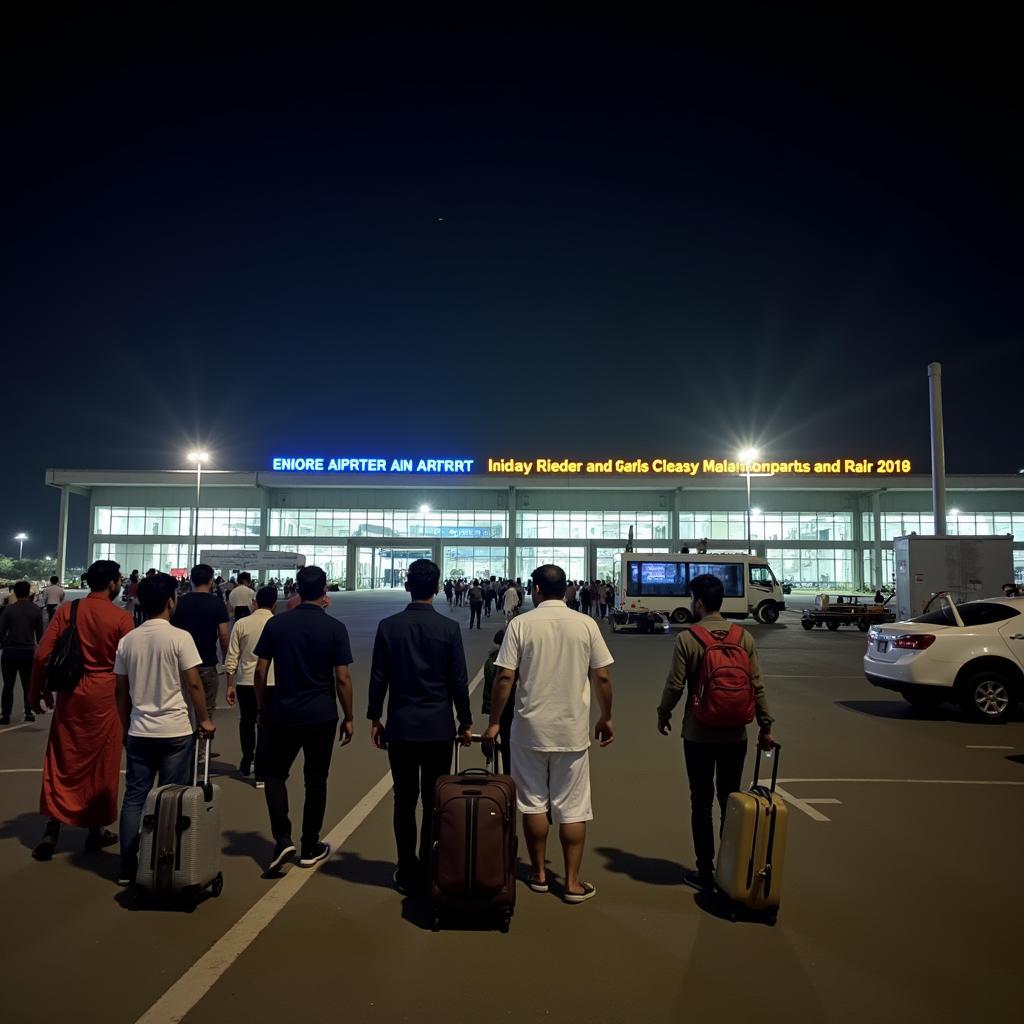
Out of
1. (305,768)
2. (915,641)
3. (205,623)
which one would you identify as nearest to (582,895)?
(305,768)

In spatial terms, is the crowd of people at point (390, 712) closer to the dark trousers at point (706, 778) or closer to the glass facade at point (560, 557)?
the dark trousers at point (706, 778)

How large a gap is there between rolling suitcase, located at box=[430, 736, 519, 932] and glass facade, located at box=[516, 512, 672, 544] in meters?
56.1

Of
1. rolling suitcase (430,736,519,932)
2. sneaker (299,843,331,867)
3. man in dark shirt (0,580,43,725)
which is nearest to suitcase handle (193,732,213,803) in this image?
sneaker (299,843,331,867)

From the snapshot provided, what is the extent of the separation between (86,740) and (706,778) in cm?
403

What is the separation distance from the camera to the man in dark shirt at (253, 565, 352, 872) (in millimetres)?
4633

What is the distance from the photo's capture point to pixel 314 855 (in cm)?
471

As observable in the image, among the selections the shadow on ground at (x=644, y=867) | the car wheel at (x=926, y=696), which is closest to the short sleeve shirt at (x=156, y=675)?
the shadow on ground at (x=644, y=867)

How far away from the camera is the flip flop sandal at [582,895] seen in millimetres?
4199

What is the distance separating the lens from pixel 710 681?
4.45m

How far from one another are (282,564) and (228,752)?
41477 mm

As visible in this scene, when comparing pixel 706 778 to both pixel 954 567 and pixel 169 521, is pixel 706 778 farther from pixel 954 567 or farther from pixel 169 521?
pixel 169 521

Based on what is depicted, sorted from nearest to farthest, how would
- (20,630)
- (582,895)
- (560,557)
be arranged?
(582,895) → (20,630) → (560,557)

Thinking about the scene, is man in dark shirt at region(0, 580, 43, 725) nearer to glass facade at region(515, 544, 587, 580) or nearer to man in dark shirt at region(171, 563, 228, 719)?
man in dark shirt at region(171, 563, 228, 719)

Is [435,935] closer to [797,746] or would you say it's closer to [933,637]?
[797,746]
